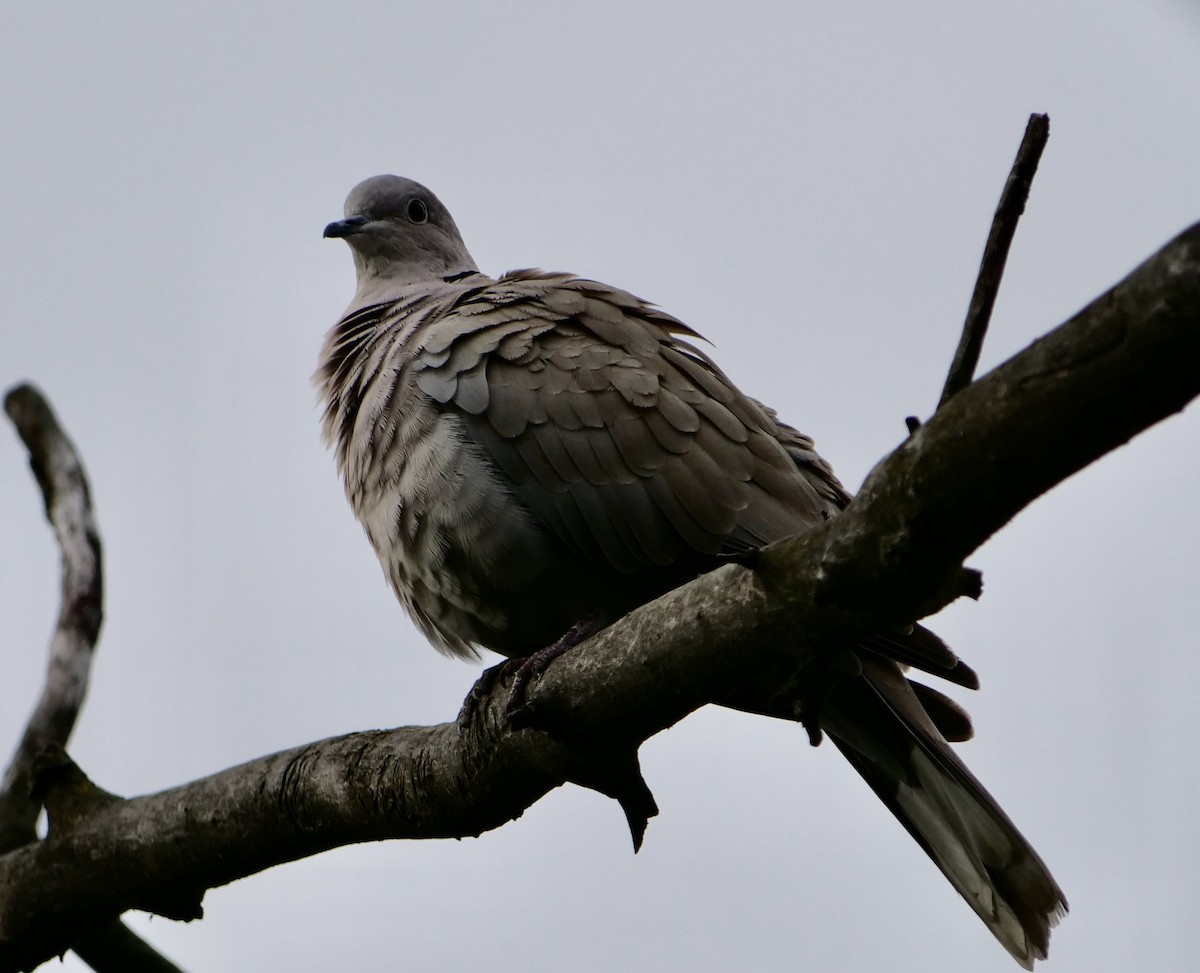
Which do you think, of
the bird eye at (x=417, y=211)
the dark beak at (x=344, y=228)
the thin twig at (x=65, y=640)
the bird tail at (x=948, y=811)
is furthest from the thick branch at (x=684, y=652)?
the bird eye at (x=417, y=211)

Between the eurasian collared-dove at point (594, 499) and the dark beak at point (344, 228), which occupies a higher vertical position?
the dark beak at point (344, 228)

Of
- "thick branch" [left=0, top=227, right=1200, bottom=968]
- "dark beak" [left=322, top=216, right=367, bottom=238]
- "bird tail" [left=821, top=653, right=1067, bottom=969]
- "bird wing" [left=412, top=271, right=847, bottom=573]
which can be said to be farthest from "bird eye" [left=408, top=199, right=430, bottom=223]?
"bird tail" [left=821, top=653, right=1067, bottom=969]

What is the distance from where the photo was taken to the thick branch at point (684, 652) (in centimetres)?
203

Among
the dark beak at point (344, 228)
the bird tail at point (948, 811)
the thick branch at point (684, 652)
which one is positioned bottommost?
the bird tail at point (948, 811)

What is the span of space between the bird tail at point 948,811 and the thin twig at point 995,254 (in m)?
1.70

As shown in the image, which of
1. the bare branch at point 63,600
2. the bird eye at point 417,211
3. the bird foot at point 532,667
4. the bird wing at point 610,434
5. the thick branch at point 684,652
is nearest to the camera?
the thick branch at point 684,652

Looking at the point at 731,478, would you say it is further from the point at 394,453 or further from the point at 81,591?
the point at 81,591

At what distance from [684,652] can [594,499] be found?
136 centimetres

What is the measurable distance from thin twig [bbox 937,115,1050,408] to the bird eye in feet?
13.9

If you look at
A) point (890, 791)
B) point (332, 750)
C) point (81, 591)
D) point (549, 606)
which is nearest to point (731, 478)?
point (549, 606)

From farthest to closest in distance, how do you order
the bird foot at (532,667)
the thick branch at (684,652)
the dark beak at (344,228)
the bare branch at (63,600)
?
1. the dark beak at (344,228)
2. the bare branch at (63,600)
3. the bird foot at (532,667)
4. the thick branch at (684,652)

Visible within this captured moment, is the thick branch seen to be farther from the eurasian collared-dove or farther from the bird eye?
the bird eye

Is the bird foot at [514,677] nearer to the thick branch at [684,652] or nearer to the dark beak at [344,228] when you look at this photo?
the thick branch at [684,652]

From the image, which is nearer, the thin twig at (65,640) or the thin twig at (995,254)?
the thin twig at (995,254)
